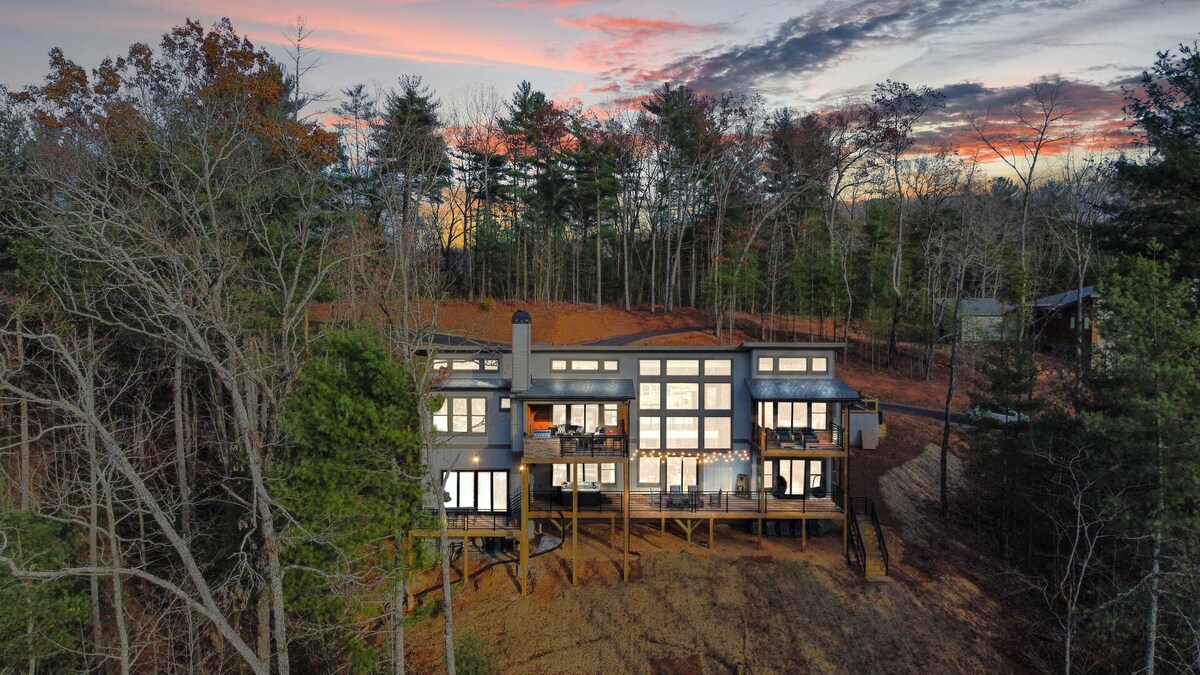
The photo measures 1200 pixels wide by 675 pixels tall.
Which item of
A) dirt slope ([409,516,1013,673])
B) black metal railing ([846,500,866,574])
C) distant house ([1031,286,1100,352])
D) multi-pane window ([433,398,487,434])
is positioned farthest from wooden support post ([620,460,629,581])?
distant house ([1031,286,1100,352])

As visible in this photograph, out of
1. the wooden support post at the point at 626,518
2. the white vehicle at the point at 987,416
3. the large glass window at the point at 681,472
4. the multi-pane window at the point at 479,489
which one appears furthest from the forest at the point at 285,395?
the large glass window at the point at 681,472

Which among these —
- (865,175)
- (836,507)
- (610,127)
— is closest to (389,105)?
(610,127)

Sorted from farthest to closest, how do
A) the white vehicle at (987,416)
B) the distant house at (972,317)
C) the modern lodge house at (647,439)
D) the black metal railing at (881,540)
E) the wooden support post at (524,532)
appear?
the distant house at (972,317), the white vehicle at (987,416), the modern lodge house at (647,439), the black metal railing at (881,540), the wooden support post at (524,532)

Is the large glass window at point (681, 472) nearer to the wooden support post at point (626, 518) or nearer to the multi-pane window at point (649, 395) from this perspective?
the multi-pane window at point (649, 395)

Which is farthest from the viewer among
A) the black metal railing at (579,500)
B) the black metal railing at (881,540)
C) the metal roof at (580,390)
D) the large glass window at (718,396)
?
the large glass window at (718,396)

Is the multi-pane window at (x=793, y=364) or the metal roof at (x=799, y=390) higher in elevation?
the multi-pane window at (x=793, y=364)

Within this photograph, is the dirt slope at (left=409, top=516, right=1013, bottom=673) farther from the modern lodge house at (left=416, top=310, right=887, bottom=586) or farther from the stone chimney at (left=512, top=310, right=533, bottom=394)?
the stone chimney at (left=512, top=310, right=533, bottom=394)
